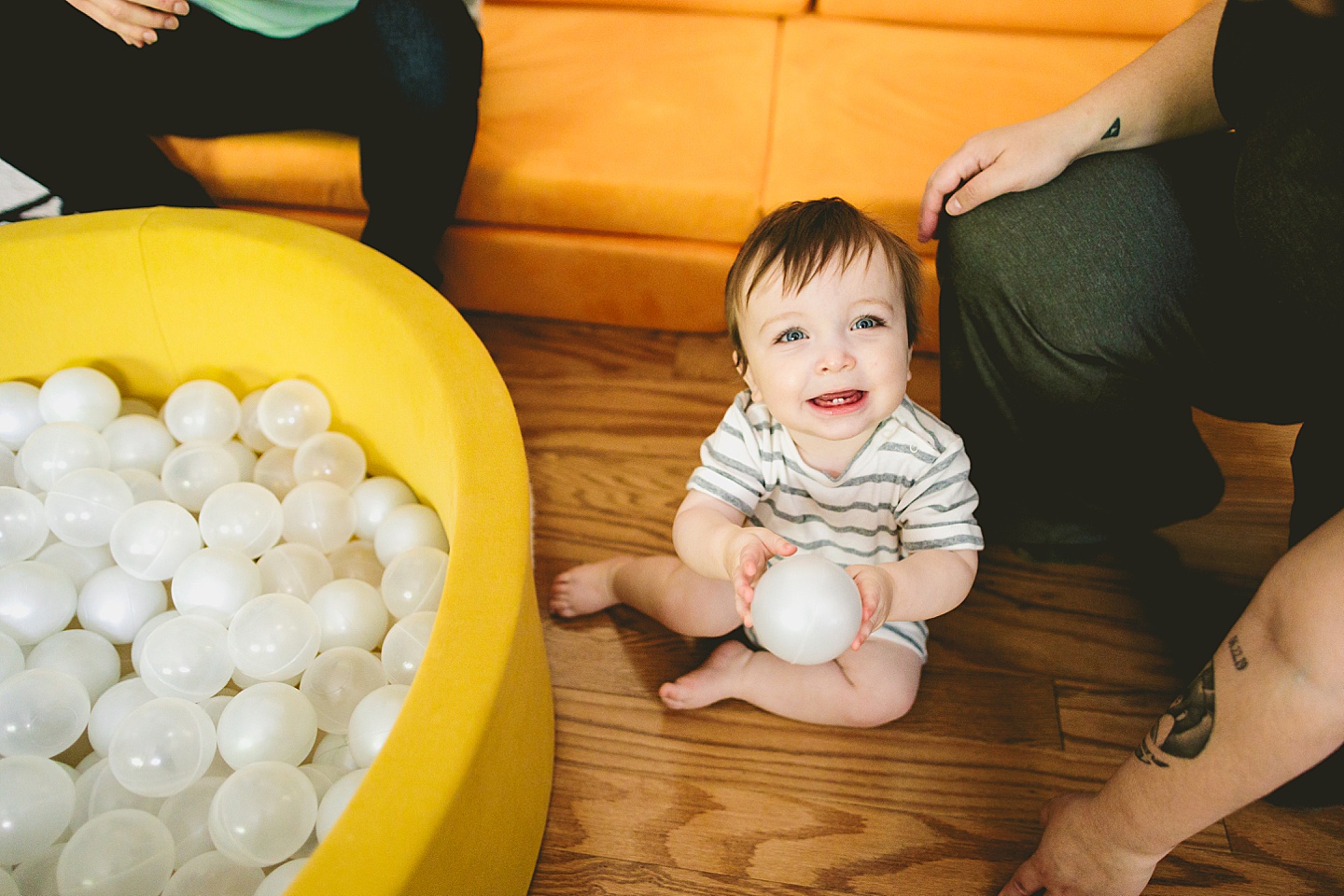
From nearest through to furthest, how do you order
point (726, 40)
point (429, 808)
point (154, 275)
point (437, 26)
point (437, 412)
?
point (429, 808)
point (437, 412)
point (154, 275)
point (437, 26)
point (726, 40)

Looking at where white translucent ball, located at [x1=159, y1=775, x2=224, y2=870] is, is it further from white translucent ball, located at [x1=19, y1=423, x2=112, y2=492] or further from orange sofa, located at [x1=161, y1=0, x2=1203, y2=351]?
orange sofa, located at [x1=161, y1=0, x2=1203, y2=351]

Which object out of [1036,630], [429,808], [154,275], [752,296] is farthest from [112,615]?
[1036,630]

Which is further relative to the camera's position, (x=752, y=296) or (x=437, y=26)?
(x=437, y=26)

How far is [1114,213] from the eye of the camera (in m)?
0.92

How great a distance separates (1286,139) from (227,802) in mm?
1054

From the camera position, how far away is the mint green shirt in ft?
3.60

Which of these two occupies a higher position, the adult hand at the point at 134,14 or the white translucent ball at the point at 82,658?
the adult hand at the point at 134,14

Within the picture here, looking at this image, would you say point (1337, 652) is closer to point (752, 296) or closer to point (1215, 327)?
point (1215, 327)

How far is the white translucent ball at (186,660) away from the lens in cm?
84

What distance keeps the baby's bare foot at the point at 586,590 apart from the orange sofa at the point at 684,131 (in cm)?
50

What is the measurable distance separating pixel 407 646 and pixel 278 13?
83cm

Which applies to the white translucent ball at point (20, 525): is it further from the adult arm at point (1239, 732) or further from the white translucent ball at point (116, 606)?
the adult arm at point (1239, 732)

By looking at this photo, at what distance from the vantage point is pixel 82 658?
887 millimetres

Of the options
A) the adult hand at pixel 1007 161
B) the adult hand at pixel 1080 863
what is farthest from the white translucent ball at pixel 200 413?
the adult hand at pixel 1080 863
